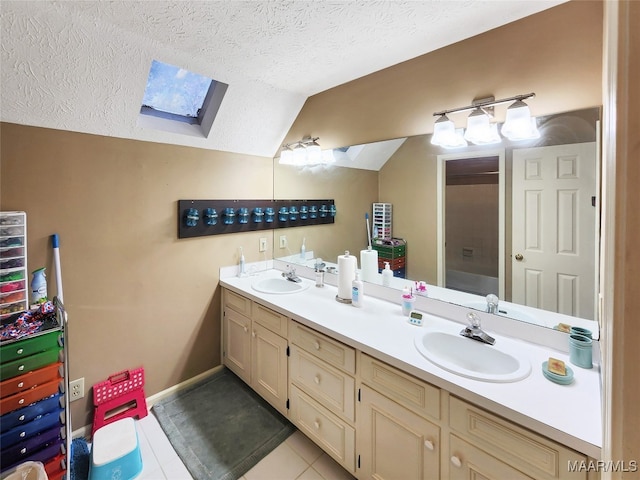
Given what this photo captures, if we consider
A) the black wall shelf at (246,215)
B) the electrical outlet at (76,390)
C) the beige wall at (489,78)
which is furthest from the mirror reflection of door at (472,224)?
the electrical outlet at (76,390)

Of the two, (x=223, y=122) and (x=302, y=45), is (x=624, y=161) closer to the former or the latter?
(x=302, y=45)

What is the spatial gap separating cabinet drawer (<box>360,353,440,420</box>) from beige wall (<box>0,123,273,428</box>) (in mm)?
1505

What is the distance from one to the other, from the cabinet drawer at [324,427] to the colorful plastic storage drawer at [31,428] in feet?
3.61

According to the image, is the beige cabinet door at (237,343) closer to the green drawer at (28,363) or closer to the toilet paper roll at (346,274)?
the toilet paper roll at (346,274)

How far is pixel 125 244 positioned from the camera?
1.83m

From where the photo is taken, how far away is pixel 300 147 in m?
2.32

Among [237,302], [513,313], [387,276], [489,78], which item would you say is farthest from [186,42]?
[513,313]

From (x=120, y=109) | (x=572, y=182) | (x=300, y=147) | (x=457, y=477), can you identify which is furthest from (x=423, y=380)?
(x=120, y=109)

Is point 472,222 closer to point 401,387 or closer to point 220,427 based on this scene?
point 401,387

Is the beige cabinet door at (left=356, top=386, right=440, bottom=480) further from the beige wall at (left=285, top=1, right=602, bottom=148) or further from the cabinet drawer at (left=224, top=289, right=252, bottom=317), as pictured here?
the beige wall at (left=285, top=1, right=602, bottom=148)

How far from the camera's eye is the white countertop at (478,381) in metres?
0.82

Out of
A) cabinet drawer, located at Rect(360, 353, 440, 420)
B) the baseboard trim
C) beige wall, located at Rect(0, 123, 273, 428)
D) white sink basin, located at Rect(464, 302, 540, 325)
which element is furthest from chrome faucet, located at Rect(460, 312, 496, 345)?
the baseboard trim

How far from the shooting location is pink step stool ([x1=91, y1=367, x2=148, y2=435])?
1.73 m

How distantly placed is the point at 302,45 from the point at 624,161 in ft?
5.05
